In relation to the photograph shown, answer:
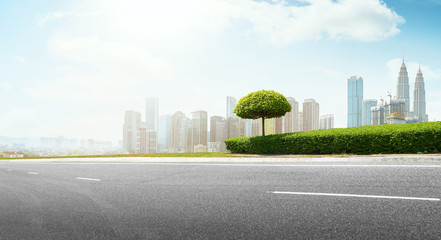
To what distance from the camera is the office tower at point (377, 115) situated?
459 ft

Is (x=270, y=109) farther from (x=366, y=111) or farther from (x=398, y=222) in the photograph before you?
(x=366, y=111)

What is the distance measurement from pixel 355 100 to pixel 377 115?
21121mm

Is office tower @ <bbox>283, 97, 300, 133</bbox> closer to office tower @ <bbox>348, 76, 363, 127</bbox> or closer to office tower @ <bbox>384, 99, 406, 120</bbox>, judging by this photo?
office tower @ <bbox>384, 99, 406, 120</bbox>

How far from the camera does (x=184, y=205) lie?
19.6ft

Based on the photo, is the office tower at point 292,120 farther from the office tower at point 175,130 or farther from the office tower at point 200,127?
the office tower at point 175,130

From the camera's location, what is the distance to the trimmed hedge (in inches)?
452

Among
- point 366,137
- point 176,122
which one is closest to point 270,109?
point 366,137

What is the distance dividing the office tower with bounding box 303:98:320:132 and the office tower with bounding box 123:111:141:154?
25.4 metres

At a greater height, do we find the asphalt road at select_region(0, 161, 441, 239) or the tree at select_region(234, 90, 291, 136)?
the tree at select_region(234, 90, 291, 136)

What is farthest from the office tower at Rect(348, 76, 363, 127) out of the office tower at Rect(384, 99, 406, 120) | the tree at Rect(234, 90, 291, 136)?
the tree at Rect(234, 90, 291, 136)

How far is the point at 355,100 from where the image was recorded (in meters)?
168

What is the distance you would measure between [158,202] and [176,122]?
42477 millimetres

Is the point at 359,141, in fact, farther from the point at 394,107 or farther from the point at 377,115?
the point at 377,115

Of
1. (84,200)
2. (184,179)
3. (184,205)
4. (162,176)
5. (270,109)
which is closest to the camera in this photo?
(184,205)
